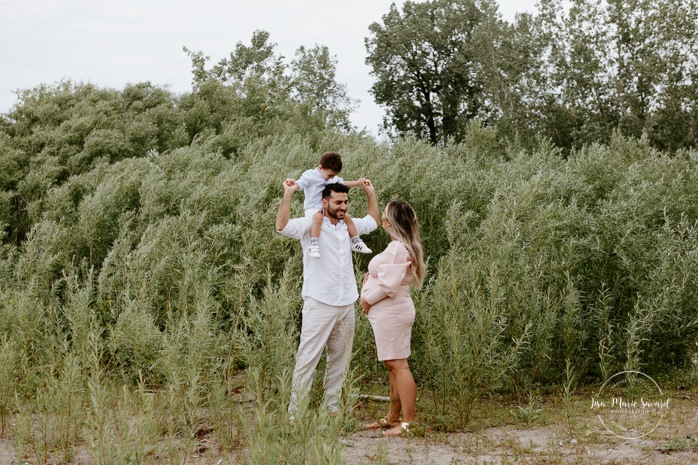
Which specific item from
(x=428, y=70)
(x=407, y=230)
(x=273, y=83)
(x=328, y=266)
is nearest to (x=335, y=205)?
(x=328, y=266)

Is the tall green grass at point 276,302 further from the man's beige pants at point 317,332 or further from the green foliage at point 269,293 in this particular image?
the man's beige pants at point 317,332

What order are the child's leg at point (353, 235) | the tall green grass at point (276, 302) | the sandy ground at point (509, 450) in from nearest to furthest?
the sandy ground at point (509, 450) → the tall green grass at point (276, 302) → the child's leg at point (353, 235)

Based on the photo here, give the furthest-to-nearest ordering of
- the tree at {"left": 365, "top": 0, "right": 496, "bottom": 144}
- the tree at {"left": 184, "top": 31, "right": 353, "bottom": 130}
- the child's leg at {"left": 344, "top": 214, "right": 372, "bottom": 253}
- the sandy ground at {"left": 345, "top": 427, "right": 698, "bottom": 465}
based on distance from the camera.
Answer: the tree at {"left": 365, "top": 0, "right": 496, "bottom": 144}
the tree at {"left": 184, "top": 31, "right": 353, "bottom": 130}
the child's leg at {"left": 344, "top": 214, "right": 372, "bottom": 253}
the sandy ground at {"left": 345, "top": 427, "right": 698, "bottom": 465}

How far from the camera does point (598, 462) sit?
18.1ft

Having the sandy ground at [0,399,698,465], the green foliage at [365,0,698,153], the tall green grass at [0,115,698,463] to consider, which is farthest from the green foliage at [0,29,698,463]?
the green foliage at [365,0,698,153]

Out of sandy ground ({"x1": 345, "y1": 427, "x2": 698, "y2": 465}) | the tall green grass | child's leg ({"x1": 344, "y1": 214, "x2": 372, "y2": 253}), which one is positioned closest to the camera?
sandy ground ({"x1": 345, "y1": 427, "x2": 698, "y2": 465})

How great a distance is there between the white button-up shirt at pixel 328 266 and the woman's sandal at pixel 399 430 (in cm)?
117

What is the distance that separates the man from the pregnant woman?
0.79 feet

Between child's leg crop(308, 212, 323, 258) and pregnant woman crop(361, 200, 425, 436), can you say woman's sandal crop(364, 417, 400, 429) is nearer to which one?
pregnant woman crop(361, 200, 425, 436)

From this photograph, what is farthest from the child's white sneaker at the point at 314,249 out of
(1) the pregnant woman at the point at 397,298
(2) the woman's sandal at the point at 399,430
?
(2) the woman's sandal at the point at 399,430

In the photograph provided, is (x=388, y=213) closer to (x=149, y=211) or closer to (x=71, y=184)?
(x=149, y=211)

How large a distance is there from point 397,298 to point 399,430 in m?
1.19

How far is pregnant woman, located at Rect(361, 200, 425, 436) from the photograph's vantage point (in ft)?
20.0

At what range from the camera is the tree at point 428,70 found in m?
44.0
